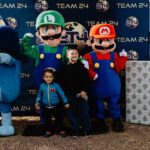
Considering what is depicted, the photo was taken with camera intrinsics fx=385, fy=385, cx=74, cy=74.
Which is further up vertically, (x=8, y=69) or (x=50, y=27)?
(x=50, y=27)

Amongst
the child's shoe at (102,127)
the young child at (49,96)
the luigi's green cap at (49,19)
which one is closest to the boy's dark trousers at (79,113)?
the young child at (49,96)

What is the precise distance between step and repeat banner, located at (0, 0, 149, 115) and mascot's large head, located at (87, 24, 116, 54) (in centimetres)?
52

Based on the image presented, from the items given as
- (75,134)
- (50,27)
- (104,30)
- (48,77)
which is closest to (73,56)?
(48,77)

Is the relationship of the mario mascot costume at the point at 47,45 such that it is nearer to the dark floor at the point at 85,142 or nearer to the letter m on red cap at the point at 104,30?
the letter m on red cap at the point at 104,30

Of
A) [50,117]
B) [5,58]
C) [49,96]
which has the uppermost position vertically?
[5,58]

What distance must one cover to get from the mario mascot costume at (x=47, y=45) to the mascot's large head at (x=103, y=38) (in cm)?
38

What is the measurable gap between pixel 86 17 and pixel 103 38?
675 mm

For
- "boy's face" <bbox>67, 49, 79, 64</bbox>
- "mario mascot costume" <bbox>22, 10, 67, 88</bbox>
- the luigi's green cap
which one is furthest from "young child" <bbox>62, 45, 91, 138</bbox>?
the luigi's green cap

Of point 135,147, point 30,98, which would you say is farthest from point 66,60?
point 135,147

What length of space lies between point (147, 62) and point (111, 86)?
0.56 meters

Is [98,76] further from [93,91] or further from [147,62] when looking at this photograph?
[147,62]

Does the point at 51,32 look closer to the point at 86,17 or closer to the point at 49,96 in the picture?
the point at 49,96

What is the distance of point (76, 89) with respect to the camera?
14.3 ft

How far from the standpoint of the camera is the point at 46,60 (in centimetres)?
459
